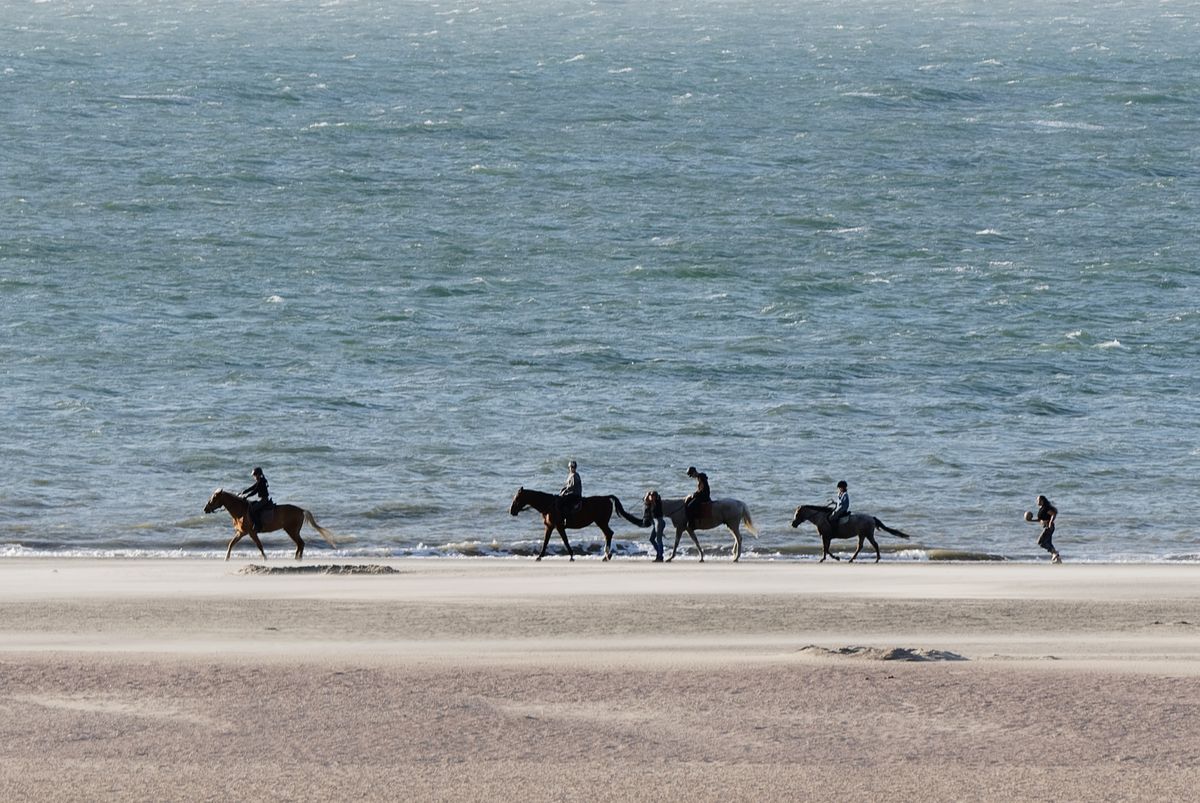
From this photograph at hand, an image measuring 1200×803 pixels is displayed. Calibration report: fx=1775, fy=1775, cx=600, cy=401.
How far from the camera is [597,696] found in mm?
15781

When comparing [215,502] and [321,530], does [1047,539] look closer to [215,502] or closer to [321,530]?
[321,530]

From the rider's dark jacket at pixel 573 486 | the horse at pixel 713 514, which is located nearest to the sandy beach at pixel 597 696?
the rider's dark jacket at pixel 573 486

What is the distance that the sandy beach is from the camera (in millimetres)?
13312

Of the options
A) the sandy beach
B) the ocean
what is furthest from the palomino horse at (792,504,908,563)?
the sandy beach

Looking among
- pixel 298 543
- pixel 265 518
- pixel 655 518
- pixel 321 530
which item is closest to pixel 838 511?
pixel 655 518

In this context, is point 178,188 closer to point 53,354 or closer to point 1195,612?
point 53,354

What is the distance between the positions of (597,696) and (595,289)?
51.9 m

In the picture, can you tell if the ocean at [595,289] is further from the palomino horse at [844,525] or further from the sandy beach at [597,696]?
the sandy beach at [597,696]

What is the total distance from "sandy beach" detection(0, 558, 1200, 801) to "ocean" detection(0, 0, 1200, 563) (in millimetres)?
11257

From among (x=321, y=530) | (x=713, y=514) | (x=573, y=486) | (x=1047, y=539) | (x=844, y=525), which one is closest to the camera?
(x=573, y=486)

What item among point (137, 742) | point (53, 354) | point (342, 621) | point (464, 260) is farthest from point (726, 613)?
point (464, 260)

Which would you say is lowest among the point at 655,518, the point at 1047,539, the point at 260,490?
the point at 1047,539

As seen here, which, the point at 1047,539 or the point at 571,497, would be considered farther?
the point at 1047,539

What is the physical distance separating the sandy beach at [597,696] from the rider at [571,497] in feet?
20.9
